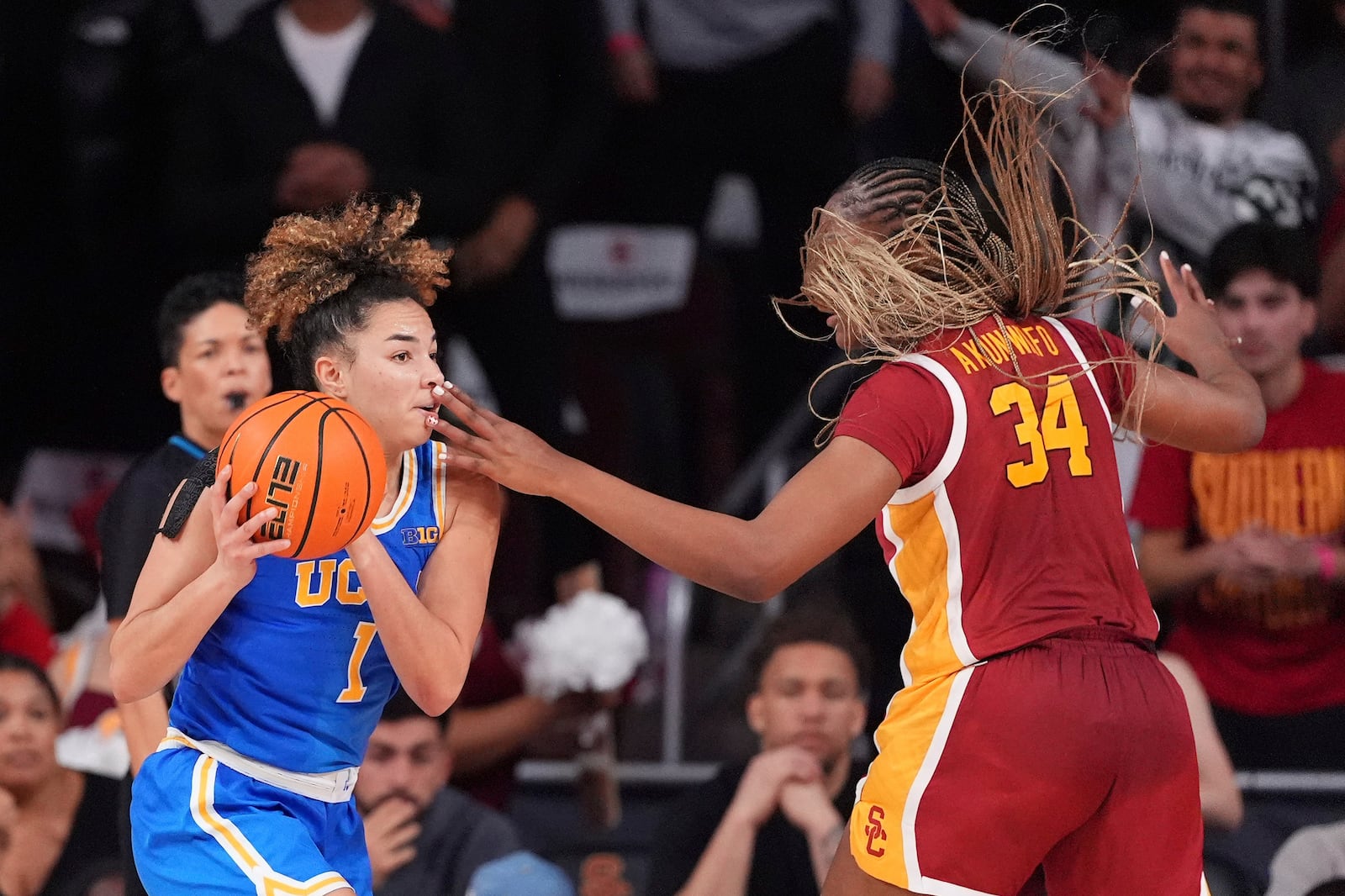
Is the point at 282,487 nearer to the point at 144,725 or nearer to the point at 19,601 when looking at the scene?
the point at 144,725

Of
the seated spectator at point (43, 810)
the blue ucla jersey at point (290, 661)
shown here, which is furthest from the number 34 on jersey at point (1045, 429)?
the seated spectator at point (43, 810)

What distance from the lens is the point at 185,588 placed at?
110 inches

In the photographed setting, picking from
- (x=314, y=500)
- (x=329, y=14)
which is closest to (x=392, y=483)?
(x=314, y=500)

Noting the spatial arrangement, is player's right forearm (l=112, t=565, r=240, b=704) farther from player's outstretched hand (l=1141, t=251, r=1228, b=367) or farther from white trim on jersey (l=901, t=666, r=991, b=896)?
player's outstretched hand (l=1141, t=251, r=1228, b=367)

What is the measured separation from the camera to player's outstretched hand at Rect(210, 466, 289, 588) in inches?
104

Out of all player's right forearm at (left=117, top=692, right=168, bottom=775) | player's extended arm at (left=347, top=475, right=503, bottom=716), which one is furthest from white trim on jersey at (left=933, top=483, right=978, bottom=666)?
player's right forearm at (left=117, top=692, right=168, bottom=775)

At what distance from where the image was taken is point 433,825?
4.65m

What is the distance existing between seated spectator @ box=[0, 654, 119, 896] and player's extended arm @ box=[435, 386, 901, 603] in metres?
2.75

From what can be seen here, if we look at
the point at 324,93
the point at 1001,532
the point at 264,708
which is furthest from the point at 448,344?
the point at 1001,532

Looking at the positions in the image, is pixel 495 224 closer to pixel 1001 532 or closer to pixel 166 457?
pixel 166 457

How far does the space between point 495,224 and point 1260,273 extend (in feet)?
8.65

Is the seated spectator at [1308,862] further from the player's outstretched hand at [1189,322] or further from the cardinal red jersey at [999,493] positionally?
the cardinal red jersey at [999,493]

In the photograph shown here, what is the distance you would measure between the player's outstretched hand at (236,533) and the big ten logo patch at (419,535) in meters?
0.38

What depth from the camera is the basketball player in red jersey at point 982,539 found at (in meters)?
2.64
